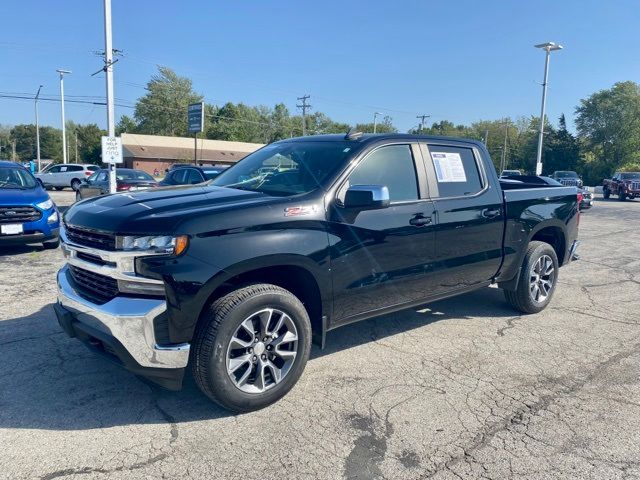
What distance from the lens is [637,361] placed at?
4.57 meters

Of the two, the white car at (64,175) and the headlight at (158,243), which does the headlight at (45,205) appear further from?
the white car at (64,175)

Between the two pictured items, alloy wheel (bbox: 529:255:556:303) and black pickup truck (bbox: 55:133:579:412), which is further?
alloy wheel (bbox: 529:255:556:303)

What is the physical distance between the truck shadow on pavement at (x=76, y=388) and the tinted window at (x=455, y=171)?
59.7 inches

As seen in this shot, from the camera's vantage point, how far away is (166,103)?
261ft

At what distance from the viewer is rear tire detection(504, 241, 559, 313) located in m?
5.64

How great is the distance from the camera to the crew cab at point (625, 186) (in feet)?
102

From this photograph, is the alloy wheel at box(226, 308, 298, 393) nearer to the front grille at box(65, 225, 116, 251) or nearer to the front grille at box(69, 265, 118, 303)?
the front grille at box(69, 265, 118, 303)

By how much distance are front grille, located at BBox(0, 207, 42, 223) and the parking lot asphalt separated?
3.41 meters

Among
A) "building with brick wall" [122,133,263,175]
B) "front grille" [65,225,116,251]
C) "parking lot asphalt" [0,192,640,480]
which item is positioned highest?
"building with brick wall" [122,133,263,175]

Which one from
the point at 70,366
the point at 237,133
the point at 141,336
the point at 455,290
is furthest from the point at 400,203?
the point at 237,133

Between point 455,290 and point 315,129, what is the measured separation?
9516cm

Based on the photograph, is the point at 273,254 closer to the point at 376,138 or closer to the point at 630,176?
the point at 376,138

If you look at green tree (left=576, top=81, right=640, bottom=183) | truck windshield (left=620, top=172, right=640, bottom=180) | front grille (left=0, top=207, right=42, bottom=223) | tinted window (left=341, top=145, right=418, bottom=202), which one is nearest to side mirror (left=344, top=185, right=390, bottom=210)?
tinted window (left=341, top=145, right=418, bottom=202)

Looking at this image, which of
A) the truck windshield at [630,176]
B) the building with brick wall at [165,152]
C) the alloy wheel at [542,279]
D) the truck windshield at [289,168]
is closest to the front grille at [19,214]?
the truck windshield at [289,168]
